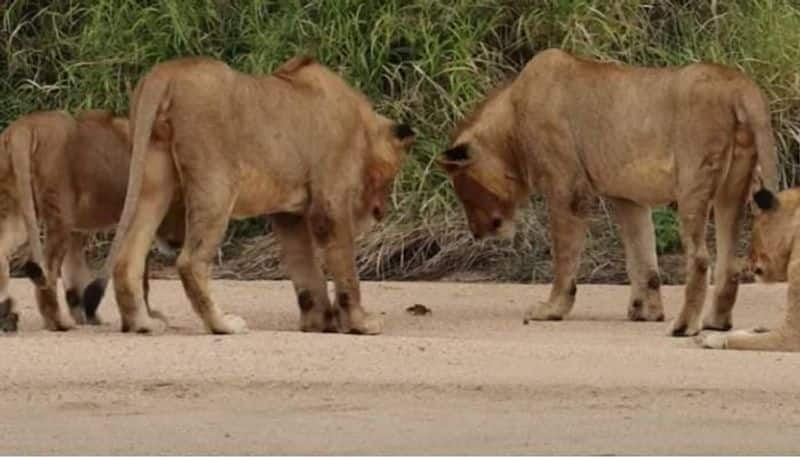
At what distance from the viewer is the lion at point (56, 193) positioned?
11453 mm

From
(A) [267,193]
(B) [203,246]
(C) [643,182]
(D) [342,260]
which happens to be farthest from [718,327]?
(B) [203,246]

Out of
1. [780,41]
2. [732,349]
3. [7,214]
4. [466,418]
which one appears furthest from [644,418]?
[780,41]

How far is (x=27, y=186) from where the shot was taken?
37.4 ft

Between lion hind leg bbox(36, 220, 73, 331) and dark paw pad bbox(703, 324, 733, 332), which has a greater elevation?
lion hind leg bbox(36, 220, 73, 331)

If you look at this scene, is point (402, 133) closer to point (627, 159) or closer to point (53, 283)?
point (627, 159)

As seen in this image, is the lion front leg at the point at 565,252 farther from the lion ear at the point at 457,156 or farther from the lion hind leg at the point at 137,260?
the lion hind leg at the point at 137,260

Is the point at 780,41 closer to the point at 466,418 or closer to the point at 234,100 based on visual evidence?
Answer: the point at 234,100

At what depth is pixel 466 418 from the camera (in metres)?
9.14

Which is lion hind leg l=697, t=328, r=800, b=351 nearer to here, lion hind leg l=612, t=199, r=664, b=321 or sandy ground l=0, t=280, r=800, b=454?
sandy ground l=0, t=280, r=800, b=454

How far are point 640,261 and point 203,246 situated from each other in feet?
9.17

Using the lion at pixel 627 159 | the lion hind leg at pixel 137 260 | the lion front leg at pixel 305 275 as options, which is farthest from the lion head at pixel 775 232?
the lion hind leg at pixel 137 260

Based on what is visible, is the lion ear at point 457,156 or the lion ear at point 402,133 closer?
the lion ear at point 402,133

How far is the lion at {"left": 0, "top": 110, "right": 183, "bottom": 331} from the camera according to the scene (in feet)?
37.6

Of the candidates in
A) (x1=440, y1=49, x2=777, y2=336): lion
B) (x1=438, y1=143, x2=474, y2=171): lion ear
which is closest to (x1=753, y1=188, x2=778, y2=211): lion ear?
(x1=440, y1=49, x2=777, y2=336): lion
